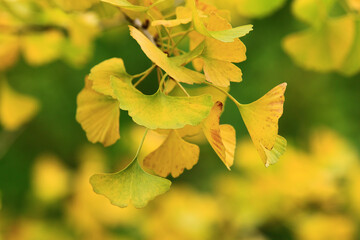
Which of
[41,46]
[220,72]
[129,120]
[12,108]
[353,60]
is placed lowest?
[129,120]

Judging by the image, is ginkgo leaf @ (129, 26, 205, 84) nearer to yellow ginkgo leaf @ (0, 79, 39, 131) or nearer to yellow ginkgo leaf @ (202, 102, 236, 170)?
yellow ginkgo leaf @ (202, 102, 236, 170)

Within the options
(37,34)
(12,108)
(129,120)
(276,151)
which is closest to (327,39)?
(276,151)

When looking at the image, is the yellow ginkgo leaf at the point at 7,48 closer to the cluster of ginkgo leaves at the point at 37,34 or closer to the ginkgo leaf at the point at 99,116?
the cluster of ginkgo leaves at the point at 37,34

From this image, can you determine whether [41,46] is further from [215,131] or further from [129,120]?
[129,120]

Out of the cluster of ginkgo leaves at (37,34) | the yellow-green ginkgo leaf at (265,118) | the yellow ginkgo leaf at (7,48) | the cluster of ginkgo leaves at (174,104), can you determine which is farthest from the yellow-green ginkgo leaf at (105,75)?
the yellow ginkgo leaf at (7,48)

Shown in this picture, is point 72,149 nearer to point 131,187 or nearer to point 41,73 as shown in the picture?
point 41,73

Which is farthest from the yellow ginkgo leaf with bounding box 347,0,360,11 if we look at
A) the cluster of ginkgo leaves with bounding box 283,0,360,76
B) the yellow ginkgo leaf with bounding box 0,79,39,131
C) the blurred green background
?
the blurred green background
